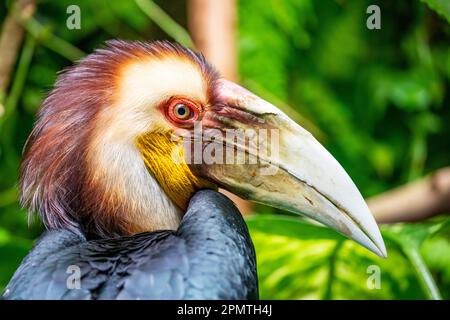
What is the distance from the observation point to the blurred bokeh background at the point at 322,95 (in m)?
1.91

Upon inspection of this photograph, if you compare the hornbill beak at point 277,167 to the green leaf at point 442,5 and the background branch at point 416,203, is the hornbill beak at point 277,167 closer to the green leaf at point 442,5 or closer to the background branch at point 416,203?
the green leaf at point 442,5

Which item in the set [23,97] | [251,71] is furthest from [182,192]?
[23,97]

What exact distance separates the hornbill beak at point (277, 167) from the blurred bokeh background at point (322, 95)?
34cm

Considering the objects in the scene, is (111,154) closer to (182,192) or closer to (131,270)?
(182,192)

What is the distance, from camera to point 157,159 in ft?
5.05

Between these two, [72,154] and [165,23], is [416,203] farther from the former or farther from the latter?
[72,154]

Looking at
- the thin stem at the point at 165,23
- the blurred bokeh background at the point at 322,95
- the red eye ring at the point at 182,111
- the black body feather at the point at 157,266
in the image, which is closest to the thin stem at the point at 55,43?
the blurred bokeh background at the point at 322,95

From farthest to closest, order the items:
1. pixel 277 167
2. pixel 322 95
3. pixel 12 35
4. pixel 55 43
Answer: pixel 322 95, pixel 55 43, pixel 12 35, pixel 277 167

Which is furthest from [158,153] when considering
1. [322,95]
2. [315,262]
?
[322,95]

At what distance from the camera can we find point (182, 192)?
1.57m

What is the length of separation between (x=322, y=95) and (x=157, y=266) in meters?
2.16

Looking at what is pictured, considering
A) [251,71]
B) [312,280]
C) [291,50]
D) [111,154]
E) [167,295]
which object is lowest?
[167,295]

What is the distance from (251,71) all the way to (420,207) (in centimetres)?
78

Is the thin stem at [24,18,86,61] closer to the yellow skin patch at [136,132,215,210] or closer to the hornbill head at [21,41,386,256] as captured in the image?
the hornbill head at [21,41,386,256]
